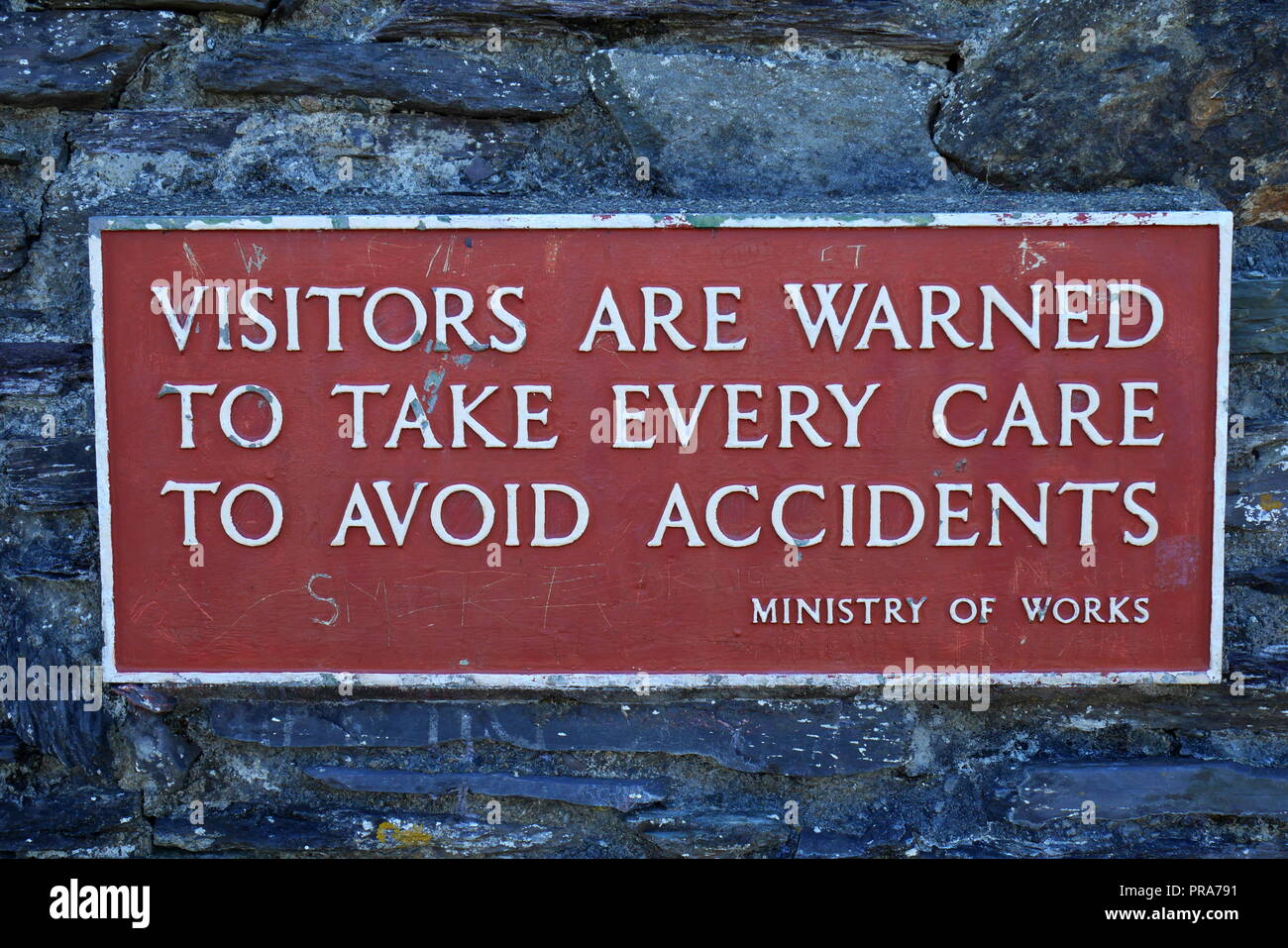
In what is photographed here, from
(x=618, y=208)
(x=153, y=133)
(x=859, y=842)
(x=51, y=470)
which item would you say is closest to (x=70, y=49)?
(x=153, y=133)

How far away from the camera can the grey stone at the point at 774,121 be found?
1785 mm

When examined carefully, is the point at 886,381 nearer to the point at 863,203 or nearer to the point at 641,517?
the point at 863,203

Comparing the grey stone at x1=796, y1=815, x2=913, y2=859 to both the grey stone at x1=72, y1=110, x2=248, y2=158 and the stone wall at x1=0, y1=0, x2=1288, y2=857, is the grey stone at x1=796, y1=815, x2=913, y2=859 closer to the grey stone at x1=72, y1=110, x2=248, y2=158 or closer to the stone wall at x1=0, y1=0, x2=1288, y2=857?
the stone wall at x1=0, y1=0, x2=1288, y2=857

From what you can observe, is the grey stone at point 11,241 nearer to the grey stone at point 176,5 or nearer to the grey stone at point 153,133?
the grey stone at point 153,133

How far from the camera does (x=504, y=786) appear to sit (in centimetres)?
184

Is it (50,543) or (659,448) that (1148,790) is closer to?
(659,448)

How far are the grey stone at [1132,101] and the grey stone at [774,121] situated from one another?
0.09 metres

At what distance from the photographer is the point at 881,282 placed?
5.65 feet

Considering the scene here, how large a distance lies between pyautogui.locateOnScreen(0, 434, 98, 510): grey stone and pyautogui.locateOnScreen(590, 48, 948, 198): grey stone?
1.22 meters

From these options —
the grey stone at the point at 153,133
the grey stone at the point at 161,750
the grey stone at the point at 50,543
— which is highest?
the grey stone at the point at 153,133

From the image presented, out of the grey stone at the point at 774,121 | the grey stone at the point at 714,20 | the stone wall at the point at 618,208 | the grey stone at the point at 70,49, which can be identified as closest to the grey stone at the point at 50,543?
the stone wall at the point at 618,208

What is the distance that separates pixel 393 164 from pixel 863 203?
2.92 ft

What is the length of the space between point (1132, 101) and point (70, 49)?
6.51 ft

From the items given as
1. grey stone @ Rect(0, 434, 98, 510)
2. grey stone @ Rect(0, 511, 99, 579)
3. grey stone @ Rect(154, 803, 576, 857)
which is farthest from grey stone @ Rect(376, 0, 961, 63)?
grey stone @ Rect(154, 803, 576, 857)
